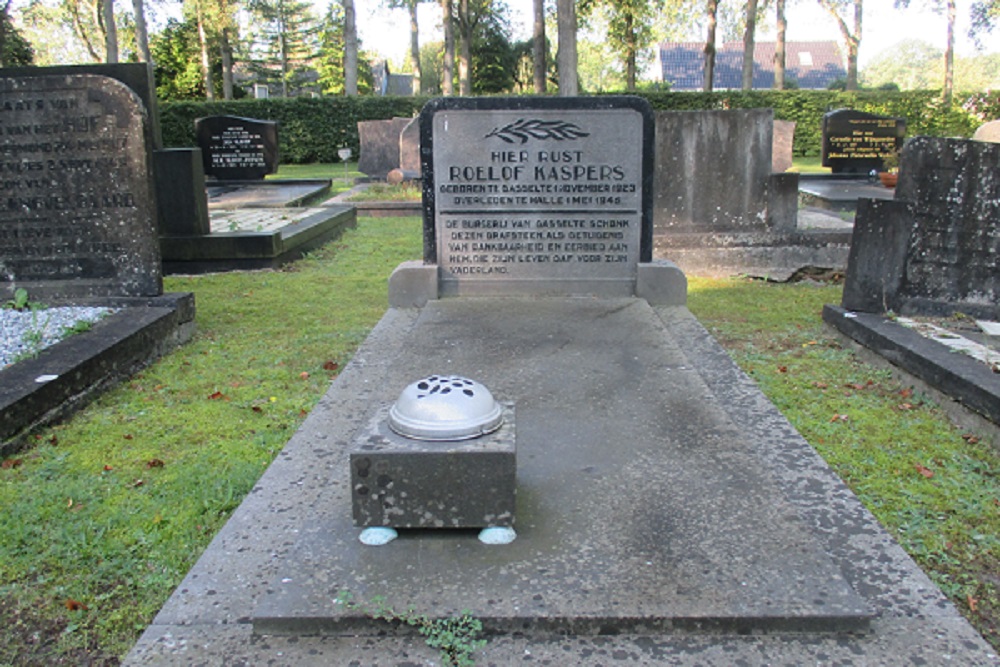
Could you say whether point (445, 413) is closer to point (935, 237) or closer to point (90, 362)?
point (90, 362)

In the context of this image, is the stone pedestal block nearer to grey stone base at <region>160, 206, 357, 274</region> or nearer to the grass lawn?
the grass lawn

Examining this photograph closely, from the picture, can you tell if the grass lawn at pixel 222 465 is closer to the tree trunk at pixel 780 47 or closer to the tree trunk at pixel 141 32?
the tree trunk at pixel 141 32

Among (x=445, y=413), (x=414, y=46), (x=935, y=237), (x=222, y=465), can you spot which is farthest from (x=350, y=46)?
(x=445, y=413)

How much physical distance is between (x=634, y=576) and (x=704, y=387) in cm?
147

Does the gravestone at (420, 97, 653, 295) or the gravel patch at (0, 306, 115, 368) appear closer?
the gravel patch at (0, 306, 115, 368)

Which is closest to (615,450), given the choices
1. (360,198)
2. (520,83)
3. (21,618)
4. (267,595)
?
(267,595)

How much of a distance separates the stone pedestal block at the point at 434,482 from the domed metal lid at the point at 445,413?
0.03m

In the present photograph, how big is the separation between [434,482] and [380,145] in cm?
1760

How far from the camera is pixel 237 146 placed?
15.8 metres

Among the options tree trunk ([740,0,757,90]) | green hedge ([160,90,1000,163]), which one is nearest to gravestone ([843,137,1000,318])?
green hedge ([160,90,1000,163])

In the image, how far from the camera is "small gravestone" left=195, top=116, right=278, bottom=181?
1569cm

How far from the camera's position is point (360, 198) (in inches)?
554

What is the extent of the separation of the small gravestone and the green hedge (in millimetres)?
12796

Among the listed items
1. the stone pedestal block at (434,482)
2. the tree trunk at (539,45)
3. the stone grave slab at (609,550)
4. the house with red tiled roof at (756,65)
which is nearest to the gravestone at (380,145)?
the tree trunk at (539,45)
